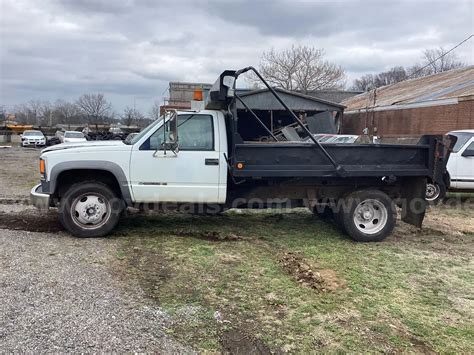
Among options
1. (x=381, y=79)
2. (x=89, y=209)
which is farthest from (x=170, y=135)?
(x=381, y=79)

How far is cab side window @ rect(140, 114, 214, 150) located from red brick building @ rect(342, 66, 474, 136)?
47.4 feet

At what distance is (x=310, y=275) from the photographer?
17.1 feet

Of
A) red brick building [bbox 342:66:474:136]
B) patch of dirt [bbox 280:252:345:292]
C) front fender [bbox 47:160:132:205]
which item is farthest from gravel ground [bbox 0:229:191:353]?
red brick building [bbox 342:66:474:136]

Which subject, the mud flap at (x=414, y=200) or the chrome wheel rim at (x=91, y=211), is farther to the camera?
the mud flap at (x=414, y=200)

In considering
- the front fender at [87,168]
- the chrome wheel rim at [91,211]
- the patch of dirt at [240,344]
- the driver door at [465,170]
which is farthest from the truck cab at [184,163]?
the driver door at [465,170]

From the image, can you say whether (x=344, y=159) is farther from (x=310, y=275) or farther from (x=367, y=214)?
(x=310, y=275)

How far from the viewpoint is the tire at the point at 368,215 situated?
6.83 metres

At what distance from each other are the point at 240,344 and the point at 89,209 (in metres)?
3.75

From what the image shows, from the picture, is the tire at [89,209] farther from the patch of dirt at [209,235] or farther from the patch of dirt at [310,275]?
the patch of dirt at [310,275]

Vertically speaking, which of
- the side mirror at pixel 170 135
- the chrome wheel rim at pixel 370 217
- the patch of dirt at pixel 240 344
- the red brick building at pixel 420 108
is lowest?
the patch of dirt at pixel 240 344

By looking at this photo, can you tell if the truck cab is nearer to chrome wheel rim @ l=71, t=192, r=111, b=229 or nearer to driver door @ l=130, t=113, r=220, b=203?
driver door @ l=130, t=113, r=220, b=203

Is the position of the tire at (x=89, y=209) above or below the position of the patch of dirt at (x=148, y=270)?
above

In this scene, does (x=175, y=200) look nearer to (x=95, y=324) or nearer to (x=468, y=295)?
(x=95, y=324)

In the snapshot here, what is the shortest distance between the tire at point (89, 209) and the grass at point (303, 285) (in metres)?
0.38
